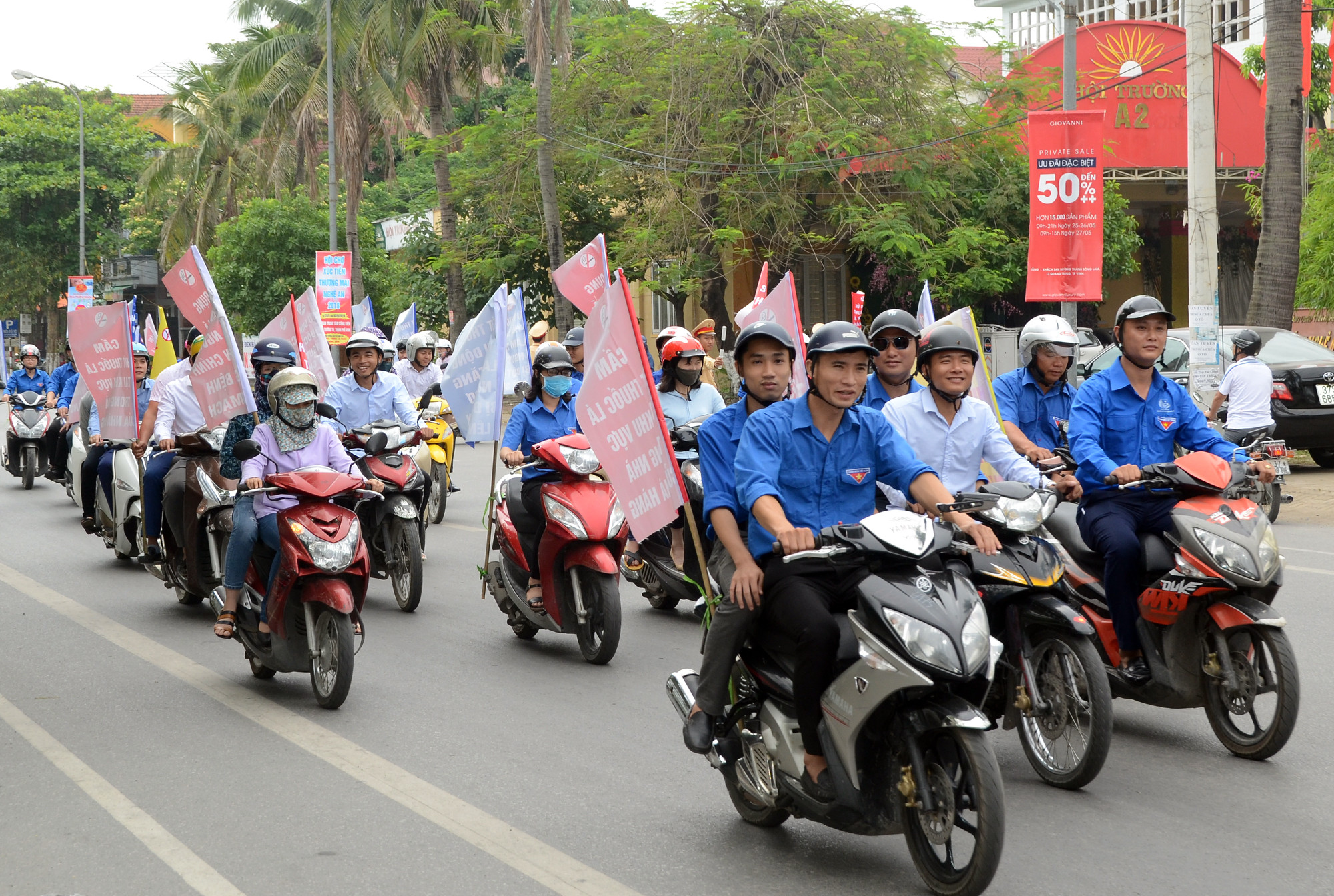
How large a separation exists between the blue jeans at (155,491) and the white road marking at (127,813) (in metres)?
2.84

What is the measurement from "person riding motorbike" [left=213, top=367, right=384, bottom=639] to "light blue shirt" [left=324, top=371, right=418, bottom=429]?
3004 millimetres

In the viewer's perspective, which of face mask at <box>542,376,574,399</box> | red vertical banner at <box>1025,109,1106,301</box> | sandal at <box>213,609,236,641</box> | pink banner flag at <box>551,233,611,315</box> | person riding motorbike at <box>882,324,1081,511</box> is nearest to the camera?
person riding motorbike at <box>882,324,1081,511</box>

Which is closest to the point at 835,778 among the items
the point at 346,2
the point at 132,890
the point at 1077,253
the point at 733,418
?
the point at 733,418

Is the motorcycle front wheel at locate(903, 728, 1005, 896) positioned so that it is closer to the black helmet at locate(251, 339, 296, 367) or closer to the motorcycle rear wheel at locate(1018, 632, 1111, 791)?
the motorcycle rear wheel at locate(1018, 632, 1111, 791)

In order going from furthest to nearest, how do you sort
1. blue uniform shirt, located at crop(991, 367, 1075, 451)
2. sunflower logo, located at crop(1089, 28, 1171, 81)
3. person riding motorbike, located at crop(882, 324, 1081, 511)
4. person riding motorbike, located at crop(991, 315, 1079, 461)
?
1. sunflower logo, located at crop(1089, 28, 1171, 81)
2. blue uniform shirt, located at crop(991, 367, 1075, 451)
3. person riding motorbike, located at crop(991, 315, 1079, 461)
4. person riding motorbike, located at crop(882, 324, 1081, 511)

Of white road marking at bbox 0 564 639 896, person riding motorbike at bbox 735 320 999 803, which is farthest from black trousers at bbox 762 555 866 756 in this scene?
white road marking at bbox 0 564 639 896

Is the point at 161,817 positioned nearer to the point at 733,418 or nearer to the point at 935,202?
the point at 733,418

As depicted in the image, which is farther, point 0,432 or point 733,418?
point 0,432

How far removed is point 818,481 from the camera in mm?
4531

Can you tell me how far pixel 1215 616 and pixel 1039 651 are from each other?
68 centimetres

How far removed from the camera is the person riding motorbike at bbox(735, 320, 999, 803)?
424 centimetres

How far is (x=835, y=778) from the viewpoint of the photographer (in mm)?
4172

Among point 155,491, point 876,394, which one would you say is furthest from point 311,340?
point 876,394

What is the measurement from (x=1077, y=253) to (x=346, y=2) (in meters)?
24.0
